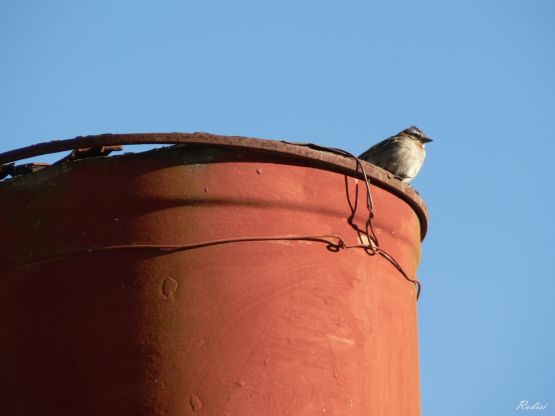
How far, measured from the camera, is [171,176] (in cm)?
378

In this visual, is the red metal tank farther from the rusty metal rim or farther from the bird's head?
the bird's head

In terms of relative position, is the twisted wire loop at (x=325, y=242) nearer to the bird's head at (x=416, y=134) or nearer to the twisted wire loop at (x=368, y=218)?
the twisted wire loop at (x=368, y=218)

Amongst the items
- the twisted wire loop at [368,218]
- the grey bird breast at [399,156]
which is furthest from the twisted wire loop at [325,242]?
the grey bird breast at [399,156]

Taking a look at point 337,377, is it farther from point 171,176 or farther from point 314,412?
point 171,176

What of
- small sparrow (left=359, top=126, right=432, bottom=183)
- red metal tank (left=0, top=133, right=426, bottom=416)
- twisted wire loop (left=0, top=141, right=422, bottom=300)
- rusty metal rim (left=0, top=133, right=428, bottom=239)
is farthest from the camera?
small sparrow (left=359, top=126, right=432, bottom=183)

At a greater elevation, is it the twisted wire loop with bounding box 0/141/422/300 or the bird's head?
the bird's head

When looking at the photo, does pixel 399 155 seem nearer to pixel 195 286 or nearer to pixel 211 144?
pixel 211 144

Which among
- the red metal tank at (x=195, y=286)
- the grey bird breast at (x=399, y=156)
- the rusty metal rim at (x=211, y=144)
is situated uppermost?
the grey bird breast at (x=399, y=156)

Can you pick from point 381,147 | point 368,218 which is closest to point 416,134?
point 381,147

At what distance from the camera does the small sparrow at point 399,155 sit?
8367 millimetres

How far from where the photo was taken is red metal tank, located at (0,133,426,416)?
3537 millimetres

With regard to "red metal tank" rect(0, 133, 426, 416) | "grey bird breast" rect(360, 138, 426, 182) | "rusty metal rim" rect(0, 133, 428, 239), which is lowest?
"red metal tank" rect(0, 133, 426, 416)

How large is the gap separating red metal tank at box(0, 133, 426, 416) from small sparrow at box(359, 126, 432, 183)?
173 inches

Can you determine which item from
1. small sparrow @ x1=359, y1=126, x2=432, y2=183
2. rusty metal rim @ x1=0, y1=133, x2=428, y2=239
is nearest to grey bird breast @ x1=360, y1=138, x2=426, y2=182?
small sparrow @ x1=359, y1=126, x2=432, y2=183
